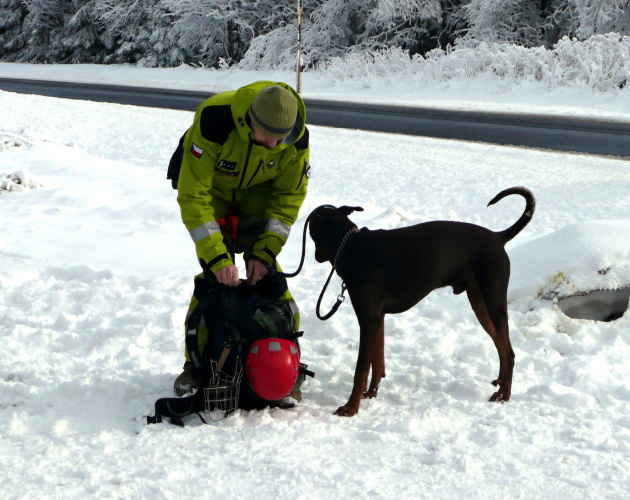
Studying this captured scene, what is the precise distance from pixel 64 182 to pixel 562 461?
6857 mm

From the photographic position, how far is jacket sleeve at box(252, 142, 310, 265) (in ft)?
11.5

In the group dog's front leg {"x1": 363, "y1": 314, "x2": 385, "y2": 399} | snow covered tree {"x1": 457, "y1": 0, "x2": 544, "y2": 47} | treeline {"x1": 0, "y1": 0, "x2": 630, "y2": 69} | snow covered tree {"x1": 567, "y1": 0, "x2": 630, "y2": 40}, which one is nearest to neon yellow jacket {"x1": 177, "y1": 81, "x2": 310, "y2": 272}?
dog's front leg {"x1": 363, "y1": 314, "x2": 385, "y2": 399}

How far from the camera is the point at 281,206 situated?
11.8 feet

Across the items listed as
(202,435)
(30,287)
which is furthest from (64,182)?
(202,435)

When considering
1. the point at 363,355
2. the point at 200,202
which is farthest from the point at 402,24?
the point at 363,355

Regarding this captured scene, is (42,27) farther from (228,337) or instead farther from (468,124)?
(228,337)

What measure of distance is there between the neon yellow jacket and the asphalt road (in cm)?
798

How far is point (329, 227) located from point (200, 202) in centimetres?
63

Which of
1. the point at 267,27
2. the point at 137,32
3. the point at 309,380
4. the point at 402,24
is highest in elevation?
the point at 402,24

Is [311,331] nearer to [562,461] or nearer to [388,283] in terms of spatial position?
[388,283]

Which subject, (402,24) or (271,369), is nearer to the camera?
(271,369)

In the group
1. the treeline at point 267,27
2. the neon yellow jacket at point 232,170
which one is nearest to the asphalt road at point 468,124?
the neon yellow jacket at point 232,170

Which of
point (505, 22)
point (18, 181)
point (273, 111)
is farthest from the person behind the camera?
point (505, 22)

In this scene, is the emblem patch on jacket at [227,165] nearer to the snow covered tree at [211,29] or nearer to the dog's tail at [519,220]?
the dog's tail at [519,220]
